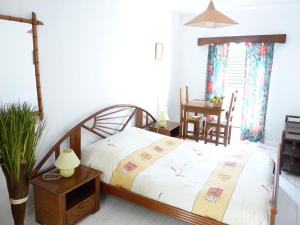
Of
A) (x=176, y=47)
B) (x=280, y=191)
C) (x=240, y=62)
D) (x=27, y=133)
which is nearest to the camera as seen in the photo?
(x=27, y=133)

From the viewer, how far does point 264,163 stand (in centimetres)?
248

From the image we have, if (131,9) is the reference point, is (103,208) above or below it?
below

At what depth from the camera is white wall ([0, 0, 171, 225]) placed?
222 cm

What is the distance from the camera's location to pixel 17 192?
1630mm

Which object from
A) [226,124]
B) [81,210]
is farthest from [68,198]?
[226,124]

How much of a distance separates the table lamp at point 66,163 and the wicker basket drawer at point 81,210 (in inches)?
11.5

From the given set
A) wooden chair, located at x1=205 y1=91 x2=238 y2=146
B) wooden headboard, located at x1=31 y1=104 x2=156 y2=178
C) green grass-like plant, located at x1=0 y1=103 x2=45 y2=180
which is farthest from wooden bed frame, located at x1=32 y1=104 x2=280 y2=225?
wooden chair, located at x1=205 y1=91 x2=238 y2=146

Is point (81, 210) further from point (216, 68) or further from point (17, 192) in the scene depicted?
point (216, 68)

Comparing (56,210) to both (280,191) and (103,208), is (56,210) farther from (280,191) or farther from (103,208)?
(280,191)

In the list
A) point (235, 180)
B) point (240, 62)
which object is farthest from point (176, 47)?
point (235, 180)

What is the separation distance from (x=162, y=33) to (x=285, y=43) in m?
2.07

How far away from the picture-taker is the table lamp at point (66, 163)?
2121 mm

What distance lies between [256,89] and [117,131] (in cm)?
266

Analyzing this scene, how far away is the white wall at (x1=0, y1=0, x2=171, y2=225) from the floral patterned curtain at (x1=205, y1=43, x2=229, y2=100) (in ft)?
4.02
